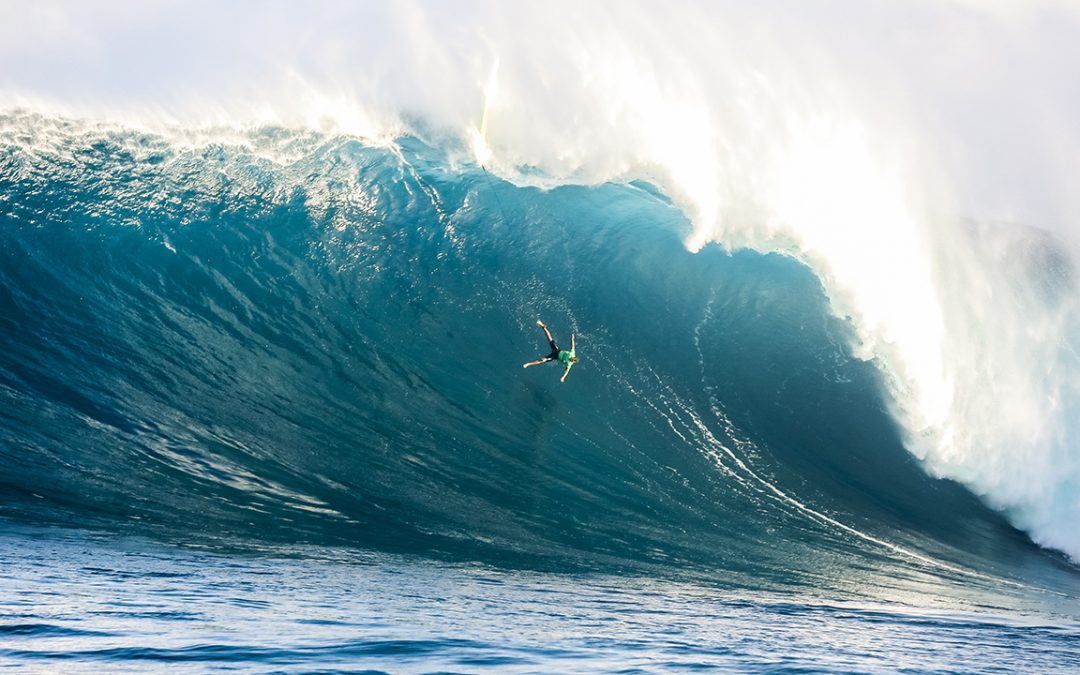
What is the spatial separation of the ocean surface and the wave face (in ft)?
0.15

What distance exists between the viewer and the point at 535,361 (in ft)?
39.2

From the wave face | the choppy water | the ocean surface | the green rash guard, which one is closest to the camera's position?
the choppy water

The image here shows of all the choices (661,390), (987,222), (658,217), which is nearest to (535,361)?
(661,390)

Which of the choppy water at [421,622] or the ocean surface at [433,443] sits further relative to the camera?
the ocean surface at [433,443]

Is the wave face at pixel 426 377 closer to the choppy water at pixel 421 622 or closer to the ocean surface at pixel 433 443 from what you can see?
the ocean surface at pixel 433 443

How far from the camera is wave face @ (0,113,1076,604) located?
340 inches

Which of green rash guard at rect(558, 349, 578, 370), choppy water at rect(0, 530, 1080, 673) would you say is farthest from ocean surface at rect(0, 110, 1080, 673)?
green rash guard at rect(558, 349, 578, 370)

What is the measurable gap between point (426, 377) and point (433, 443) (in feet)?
4.90

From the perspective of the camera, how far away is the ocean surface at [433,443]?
561 centimetres

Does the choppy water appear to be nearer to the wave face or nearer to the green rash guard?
the wave face

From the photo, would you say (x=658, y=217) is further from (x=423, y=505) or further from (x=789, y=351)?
(x=423, y=505)

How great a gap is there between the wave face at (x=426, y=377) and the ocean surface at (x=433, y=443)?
0.15 feet

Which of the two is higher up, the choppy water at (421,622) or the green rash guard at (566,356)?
the green rash guard at (566,356)

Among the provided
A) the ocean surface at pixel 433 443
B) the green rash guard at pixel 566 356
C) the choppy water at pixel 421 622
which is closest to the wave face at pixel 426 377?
the ocean surface at pixel 433 443
